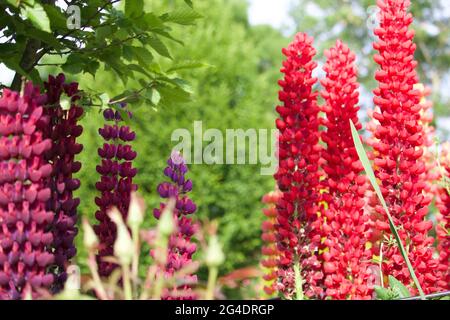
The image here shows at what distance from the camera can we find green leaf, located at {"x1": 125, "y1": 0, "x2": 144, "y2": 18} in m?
2.11

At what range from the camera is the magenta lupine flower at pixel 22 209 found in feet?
4.86

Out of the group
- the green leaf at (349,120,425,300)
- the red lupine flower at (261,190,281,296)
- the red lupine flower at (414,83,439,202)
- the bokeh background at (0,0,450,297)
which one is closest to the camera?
the green leaf at (349,120,425,300)

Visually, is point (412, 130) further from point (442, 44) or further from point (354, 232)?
point (442, 44)

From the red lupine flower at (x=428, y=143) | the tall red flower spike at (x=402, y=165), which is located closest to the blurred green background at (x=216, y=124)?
the red lupine flower at (x=428, y=143)

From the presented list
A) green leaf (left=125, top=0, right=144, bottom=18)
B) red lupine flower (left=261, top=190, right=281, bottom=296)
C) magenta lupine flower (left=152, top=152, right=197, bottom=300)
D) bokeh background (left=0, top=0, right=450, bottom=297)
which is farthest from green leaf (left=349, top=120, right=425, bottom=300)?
bokeh background (left=0, top=0, right=450, bottom=297)

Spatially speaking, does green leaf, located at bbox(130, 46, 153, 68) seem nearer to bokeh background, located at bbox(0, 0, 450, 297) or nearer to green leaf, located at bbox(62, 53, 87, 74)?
green leaf, located at bbox(62, 53, 87, 74)

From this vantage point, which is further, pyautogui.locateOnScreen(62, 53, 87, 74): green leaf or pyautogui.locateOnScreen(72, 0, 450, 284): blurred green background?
pyautogui.locateOnScreen(72, 0, 450, 284): blurred green background

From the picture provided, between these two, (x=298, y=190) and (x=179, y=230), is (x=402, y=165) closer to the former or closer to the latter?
(x=298, y=190)

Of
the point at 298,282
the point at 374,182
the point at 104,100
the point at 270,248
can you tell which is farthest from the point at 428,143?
the point at 374,182

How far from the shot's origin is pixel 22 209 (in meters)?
1.50

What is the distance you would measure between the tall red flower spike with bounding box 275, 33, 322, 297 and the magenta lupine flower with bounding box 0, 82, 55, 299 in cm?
93

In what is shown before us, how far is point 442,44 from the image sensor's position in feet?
63.6

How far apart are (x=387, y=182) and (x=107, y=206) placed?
2.88 ft
